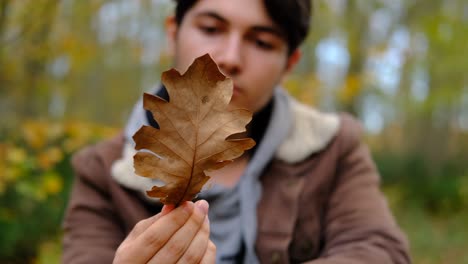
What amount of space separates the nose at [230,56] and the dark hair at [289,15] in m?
0.18

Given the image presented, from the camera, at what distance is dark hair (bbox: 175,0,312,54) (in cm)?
160

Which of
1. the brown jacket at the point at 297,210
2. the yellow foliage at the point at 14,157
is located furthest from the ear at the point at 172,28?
the yellow foliage at the point at 14,157

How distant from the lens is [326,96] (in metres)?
8.25

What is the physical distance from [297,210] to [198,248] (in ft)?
2.79

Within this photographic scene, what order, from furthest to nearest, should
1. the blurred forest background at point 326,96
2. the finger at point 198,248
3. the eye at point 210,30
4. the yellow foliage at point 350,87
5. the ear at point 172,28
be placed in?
the yellow foliage at point 350,87 → the blurred forest background at point 326,96 → the ear at point 172,28 → the eye at point 210,30 → the finger at point 198,248

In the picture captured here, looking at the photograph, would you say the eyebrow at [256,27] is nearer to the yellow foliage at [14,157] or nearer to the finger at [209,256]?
the finger at [209,256]

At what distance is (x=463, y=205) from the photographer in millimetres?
9812

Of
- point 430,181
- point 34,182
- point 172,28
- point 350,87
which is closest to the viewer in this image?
point 172,28

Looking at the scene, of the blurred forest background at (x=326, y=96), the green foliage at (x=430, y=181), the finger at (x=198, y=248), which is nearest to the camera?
the finger at (x=198, y=248)

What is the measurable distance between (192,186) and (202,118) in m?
0.13

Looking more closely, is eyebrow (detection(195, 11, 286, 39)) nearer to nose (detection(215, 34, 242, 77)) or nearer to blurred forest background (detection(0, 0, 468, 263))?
nose (detection(215, 34, 242, 77))

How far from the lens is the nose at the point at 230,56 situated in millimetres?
1475

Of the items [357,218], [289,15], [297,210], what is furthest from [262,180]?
[289,15]

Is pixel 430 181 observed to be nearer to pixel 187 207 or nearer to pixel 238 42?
pixel 238 42
